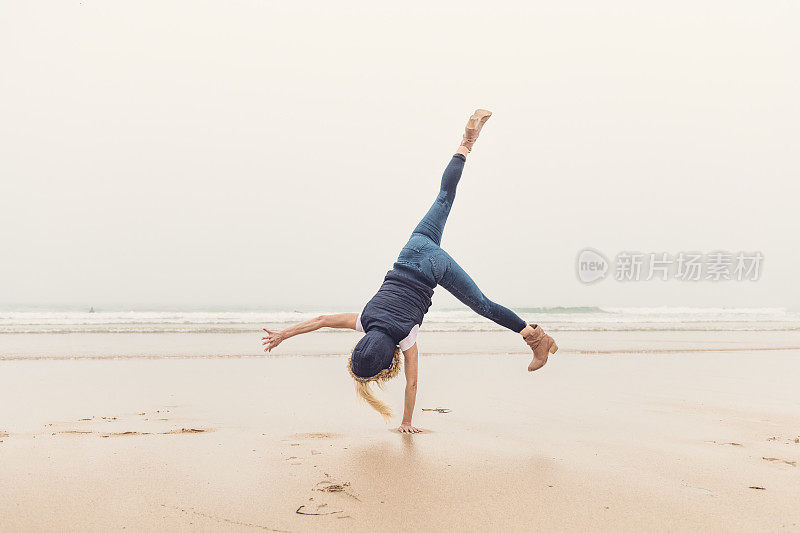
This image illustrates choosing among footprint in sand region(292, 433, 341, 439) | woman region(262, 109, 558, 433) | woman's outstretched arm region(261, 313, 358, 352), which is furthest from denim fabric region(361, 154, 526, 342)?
footprint in sand region(292, 433, 341, 439)

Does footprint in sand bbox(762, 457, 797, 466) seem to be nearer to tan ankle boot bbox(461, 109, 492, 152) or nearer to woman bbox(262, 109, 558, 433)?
woman bbox(262, 109, 558, 433)

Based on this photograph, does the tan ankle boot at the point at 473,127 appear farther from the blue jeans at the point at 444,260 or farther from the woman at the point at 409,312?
the blue jeans at the point at 444,260

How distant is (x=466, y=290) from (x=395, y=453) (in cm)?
167

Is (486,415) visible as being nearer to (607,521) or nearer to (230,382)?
(607,521)

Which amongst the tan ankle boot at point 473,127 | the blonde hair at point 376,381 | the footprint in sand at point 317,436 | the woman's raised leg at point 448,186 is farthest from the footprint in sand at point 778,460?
the tan ankle boot at point 473,127

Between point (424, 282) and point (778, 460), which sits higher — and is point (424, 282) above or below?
above

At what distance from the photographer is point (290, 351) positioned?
1120 centimetres

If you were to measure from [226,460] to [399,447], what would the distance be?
1.22 meters

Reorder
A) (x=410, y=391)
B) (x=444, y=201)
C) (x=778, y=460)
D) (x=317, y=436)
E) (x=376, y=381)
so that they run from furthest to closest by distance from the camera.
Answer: (x=444, y=201) < (x=410, y=391) < (x=376, y=381) < (x=317, y=436) < (x=778, y=460)

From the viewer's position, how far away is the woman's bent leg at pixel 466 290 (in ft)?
16.0

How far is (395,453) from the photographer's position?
12.9 feet

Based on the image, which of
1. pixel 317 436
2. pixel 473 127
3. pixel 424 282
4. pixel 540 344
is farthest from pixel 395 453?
pixel 473 127

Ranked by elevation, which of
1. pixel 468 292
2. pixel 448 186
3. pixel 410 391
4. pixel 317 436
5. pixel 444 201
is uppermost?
pixel 448 186

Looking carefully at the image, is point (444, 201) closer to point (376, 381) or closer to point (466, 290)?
point (466, 290)
